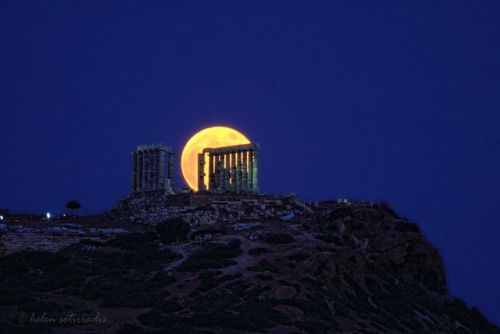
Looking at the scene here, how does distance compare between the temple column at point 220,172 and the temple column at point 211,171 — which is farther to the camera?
the temple column at point 211,171

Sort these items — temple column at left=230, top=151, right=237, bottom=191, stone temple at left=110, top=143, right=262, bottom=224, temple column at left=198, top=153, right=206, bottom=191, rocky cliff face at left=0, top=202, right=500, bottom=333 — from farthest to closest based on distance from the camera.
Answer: temple column at left=198, top=153, right=206, bottom=191 → temple column at left=230, top=151, right=237, bottom=191 → stone temple at left=110, top=143, right=262, bottom=224 → rocky cliff face at left=0, top=202, right=500, bottom=333

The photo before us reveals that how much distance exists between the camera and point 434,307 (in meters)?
57.1

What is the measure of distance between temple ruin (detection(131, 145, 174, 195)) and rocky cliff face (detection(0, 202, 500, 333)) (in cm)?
1335

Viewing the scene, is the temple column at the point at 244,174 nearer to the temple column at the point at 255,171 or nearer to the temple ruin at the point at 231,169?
the temple ruin at the point at 231,169

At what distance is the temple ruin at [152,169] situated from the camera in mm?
79444

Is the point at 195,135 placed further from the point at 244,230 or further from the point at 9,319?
the point at 9,319

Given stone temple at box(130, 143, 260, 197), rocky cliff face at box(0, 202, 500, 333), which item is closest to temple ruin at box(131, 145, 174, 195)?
stone temple at box(130, 143, 260, 197)

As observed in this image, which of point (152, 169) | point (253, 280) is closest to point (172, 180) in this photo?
point (152, 169)

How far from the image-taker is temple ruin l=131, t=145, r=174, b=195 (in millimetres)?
79444

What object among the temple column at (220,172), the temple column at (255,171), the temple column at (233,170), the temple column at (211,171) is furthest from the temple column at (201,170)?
the temple column at (255,171)

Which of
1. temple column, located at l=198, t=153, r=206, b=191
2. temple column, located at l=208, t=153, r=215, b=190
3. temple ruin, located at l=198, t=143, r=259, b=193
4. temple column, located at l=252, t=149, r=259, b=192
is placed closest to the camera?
temple column, located at l=252, t=149, r=259, b=192

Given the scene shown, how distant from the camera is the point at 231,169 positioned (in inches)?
3211

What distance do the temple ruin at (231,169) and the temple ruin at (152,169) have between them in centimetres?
396

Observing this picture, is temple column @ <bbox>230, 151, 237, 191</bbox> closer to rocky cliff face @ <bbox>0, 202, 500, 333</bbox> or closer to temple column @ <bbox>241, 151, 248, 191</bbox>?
temple column @ <bbox>241, 151, 248, 191</bbox>
